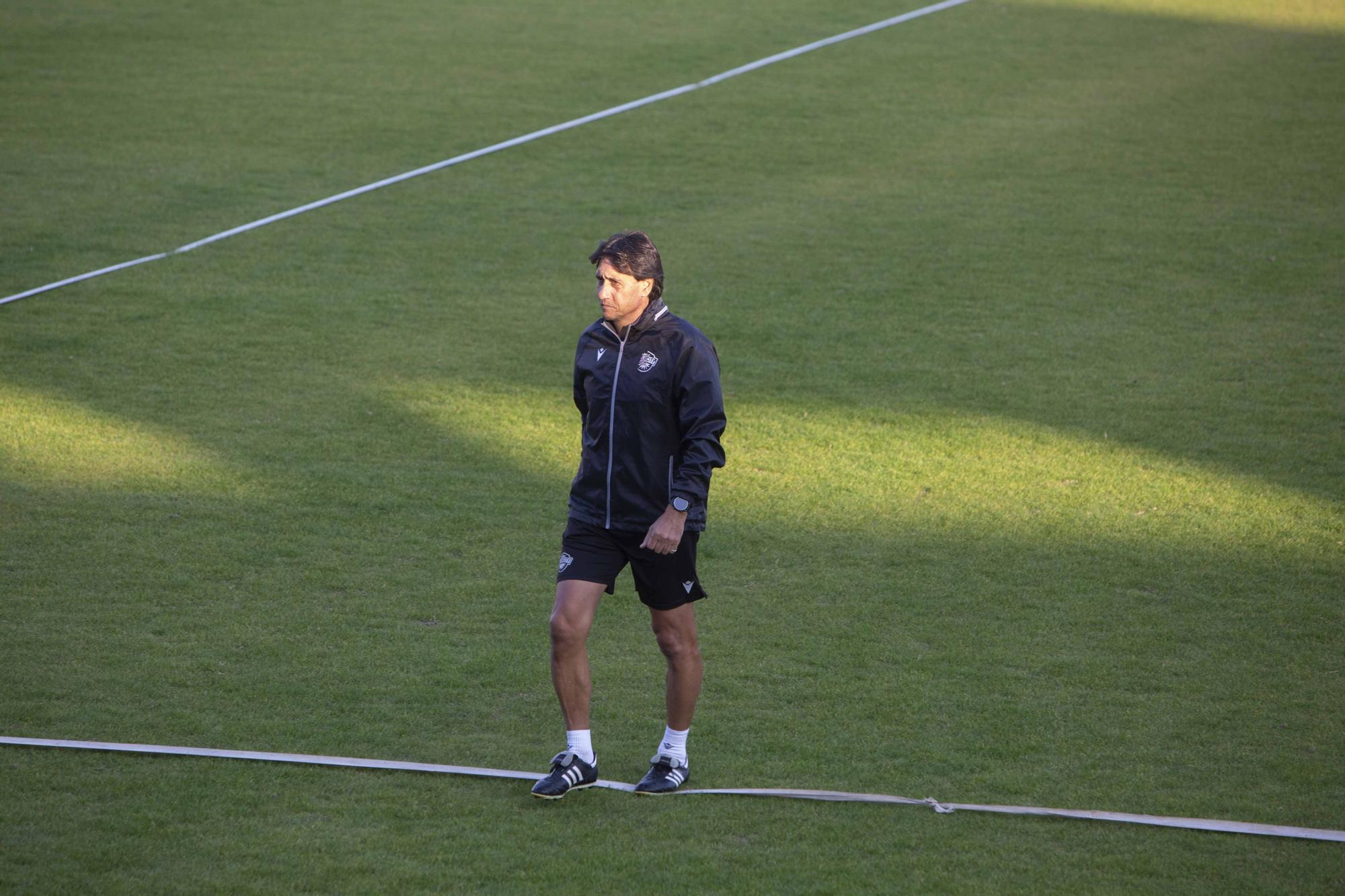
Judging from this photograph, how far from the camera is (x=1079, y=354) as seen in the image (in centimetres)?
967

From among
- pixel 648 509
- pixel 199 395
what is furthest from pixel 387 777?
pixel 199 395

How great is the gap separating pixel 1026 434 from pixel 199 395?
530cm

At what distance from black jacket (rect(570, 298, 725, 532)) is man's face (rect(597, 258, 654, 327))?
0.18 ft

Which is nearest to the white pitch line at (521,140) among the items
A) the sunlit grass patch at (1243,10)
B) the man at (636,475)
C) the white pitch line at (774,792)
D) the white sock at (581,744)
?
the sunlit grass patch at (1243,10)

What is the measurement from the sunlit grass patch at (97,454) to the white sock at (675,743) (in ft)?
11.7

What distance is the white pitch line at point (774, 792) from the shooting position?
4500mm

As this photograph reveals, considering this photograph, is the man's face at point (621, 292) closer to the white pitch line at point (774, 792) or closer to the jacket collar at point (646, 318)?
the jacket collar at point (646, 318)

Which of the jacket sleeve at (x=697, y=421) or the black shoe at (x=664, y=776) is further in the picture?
the black shoe at (x=664, y=776)

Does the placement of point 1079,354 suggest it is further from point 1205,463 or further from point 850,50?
point 850,50

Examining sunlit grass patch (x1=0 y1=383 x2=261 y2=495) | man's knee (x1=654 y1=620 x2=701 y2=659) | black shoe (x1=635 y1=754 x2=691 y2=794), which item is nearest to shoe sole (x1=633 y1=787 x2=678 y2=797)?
black shoe (x1=635 y1=754 x2=691 y2=794)

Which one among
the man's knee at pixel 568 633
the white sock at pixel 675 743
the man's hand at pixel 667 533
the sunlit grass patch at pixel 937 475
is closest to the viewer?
the man's hand at pixel 667 533

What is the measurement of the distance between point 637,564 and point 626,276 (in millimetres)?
991

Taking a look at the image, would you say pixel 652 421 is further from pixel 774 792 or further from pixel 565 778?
pixel 774 792

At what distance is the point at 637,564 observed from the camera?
15.2 ft
